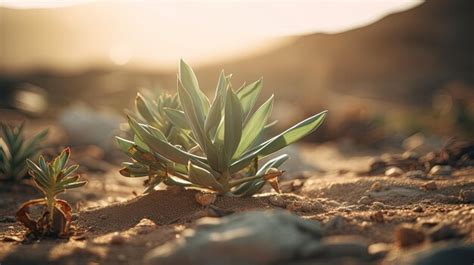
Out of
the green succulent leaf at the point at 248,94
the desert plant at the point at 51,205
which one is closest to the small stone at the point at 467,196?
the green succulent leaf at the point at 248,94

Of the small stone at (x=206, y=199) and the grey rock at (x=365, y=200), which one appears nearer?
the small stone at (x=206, y=199)

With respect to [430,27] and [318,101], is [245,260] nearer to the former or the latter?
[318,101]

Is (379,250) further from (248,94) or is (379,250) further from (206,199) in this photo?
(248,94)

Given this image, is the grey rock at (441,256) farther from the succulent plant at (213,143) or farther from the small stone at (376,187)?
the small stone at (376,187)

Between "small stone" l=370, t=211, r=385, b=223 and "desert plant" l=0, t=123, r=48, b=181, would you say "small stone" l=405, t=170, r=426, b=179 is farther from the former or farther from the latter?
"desert plant" l=0, t=123, r=48, b=181

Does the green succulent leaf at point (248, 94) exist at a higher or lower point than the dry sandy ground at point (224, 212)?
higher

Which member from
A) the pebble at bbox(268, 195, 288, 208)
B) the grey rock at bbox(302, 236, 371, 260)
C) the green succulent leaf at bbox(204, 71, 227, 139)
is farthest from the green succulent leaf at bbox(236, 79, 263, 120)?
the grey rock at bbox(302, 236, 371, 260)
